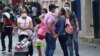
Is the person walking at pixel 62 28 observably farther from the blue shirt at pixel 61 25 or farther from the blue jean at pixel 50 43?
the blue jean at pixel 50 43

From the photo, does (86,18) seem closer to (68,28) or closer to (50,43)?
(68,28)

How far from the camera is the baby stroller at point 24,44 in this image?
1498cm

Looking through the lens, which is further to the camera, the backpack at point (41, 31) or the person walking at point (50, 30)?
the backpack at point (41, 31)

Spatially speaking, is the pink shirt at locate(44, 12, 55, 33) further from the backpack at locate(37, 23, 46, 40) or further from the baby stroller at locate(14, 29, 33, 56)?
the baby stroller at locate(14, 29, 33, 56)

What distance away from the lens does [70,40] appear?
15.9m

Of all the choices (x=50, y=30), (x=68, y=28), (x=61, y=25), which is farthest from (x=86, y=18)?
(x=50, y=30)

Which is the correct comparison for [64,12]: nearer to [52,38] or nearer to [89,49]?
[52,38]

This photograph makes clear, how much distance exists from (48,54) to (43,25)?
1.05m

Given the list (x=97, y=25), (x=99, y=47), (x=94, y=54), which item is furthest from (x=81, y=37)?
(x=94, y=54)

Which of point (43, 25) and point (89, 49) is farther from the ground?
point (43, 25)

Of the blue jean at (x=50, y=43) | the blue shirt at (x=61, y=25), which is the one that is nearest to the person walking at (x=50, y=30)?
the blue jean at (x=50, y=43)

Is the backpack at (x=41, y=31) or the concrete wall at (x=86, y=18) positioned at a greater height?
the backpack at (x=41, y=31)

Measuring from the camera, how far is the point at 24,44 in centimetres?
1512

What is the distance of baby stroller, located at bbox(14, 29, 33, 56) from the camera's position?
15.0 m
